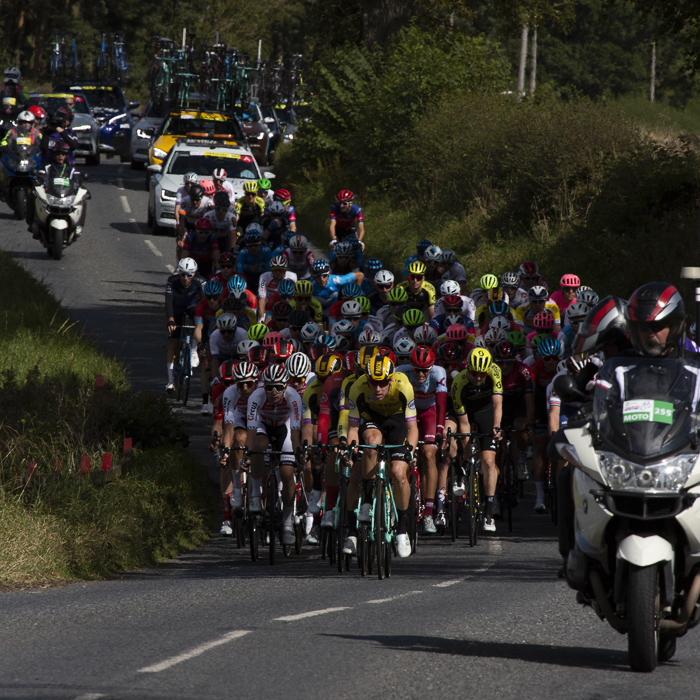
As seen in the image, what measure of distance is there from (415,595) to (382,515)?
93cm

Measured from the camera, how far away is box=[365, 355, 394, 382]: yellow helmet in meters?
10.7

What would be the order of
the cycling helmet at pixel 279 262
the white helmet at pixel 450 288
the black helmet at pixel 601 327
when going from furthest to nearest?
the cycling helmet at pixel 279 262, the white helmet at pixel 450 288, the black helmet at pixel 601 327

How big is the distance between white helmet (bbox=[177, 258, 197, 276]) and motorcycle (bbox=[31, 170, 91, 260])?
7.95 meters

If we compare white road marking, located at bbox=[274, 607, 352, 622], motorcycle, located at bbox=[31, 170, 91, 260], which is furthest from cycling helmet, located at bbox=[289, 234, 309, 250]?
white road marking, located at bbox=[274, 607, 352, 622]

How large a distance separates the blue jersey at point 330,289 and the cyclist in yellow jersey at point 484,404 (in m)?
3.56

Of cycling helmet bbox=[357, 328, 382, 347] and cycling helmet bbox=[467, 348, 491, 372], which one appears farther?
cycling helmet bbox=[467, 348, 491, 372]

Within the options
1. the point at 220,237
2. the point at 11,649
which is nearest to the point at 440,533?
the point at 11,649

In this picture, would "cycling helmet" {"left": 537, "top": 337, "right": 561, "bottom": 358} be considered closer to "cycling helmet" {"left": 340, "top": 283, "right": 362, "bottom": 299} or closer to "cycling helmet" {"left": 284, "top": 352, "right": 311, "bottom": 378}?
"cycling helmet" {"left": 340, "top": 283, "right": 362, "bottom": 299}

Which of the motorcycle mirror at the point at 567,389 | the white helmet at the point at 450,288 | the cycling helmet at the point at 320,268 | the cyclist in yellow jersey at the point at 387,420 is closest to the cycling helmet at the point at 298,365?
the cyclist in yellow jersey at the point at 387,420

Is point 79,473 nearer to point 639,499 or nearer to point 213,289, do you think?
point 213,289

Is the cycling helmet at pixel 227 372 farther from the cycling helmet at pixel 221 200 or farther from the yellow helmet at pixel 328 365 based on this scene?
the cycling helmet at pixel 221 200

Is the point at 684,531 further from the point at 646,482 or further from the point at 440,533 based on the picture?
the point at 440,533

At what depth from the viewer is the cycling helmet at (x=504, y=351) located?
45.8ft

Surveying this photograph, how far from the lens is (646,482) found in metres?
6.08
